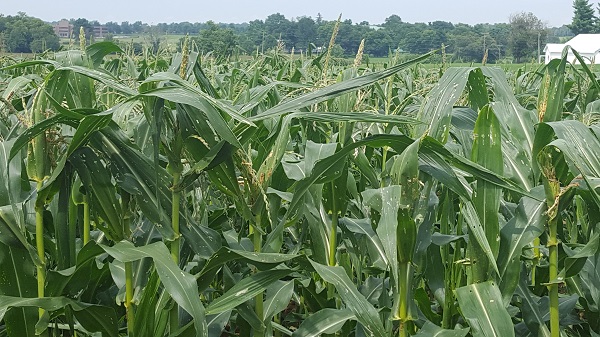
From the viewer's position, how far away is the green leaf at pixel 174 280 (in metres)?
1.76

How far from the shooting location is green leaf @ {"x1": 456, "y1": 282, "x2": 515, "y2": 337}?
191 cm

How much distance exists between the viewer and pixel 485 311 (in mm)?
1948

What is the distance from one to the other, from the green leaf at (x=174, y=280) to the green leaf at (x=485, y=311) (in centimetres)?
80

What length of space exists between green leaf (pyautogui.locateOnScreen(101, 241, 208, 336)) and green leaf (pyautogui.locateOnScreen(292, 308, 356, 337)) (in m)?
0.61

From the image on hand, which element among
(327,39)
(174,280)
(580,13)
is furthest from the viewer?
(580,13)

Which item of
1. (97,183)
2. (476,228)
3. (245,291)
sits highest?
(97,183)

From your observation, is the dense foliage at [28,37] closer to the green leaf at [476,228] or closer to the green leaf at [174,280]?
the green leaf at [174,280]

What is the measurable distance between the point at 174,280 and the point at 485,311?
94 centimetres

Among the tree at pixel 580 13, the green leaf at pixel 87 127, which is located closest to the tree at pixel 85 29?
the green leaf at pixel 87 127

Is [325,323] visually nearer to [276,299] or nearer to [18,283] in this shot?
[276,299]

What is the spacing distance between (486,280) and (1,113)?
2401 mm

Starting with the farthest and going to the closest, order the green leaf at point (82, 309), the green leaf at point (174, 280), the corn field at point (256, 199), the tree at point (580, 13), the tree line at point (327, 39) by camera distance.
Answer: the tree at point (580, 13) < the tree line at point (327, 39) < the green leaf at point (82, 309) < the corn field at point (256, 199) < the green leaf at point (174, 280)

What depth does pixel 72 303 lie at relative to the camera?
209 centimetres

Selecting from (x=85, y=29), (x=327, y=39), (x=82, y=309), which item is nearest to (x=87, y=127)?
(x=82, y=309)
